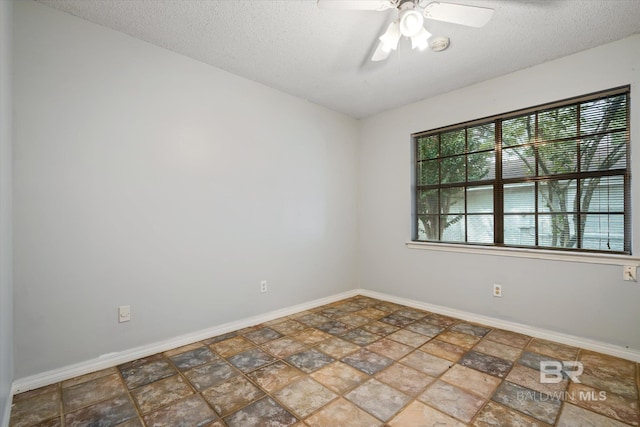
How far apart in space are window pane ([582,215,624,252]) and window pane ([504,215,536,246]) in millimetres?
370

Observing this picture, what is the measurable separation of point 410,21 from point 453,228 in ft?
7.62

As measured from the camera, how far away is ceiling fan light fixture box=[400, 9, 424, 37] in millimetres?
1629

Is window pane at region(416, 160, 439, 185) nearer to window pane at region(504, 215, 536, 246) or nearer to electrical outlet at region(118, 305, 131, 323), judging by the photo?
window pane at region(504, 215, 536, 246)

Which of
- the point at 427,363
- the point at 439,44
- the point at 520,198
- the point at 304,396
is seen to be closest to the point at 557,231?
the point at 520,198

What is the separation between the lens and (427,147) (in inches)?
138

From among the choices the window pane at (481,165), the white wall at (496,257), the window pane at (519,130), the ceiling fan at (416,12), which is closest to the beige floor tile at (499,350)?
the white wall at (496,257)

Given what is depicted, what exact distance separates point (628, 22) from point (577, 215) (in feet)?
4.78

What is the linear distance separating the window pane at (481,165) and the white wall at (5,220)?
3.68 meters

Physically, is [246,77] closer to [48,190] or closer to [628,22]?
[48,190]

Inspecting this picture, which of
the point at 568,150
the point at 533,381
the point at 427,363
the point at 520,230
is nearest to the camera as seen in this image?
the point at 533,381

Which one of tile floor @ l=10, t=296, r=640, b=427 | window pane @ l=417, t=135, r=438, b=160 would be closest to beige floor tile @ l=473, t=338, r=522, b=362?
tile floor @ l=10, t=296, r=640, b=427

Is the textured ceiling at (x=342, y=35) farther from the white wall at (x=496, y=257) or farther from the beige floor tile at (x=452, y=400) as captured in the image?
the beige floor tile at (x=452, y=400)

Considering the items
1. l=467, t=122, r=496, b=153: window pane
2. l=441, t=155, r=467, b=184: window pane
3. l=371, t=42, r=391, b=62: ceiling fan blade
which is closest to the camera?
l=371, t=42, r=391, b=62: ceiling fan blade

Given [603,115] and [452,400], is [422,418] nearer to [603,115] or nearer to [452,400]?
[452,400]
